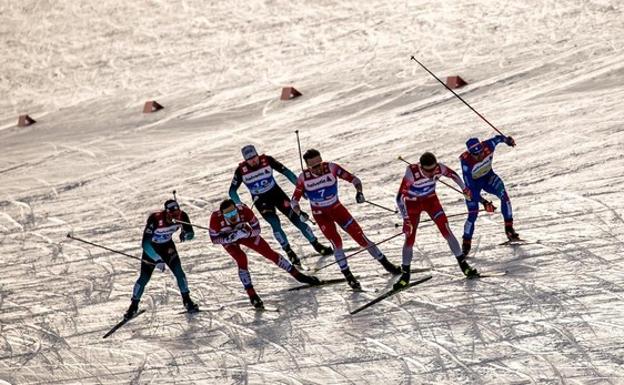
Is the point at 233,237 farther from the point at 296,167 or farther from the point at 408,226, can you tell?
the point at 296,167

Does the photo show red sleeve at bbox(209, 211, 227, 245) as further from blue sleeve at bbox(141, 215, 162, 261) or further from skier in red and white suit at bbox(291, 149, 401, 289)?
skier in red and white suit at bbox(291, 149, 401, 289)

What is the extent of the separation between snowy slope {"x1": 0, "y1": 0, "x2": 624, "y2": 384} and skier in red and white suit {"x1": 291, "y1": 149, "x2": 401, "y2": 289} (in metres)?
0.55

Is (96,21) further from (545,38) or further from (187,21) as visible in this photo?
(545,38)

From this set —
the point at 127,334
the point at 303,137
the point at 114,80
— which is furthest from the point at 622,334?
the point at 114,80

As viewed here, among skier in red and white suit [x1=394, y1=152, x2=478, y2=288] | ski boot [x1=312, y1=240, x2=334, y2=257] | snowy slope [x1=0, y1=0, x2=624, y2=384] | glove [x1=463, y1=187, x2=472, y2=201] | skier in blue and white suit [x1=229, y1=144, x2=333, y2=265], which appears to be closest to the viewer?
snowy slope [x1=0, y1=0, x2=624, y2=384]

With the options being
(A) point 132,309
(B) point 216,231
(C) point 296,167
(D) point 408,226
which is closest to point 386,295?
(D) point 408,226

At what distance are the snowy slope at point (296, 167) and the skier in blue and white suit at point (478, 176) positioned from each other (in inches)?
20.2

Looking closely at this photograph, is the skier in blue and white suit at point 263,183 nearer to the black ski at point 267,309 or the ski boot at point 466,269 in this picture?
the black ski at point 267,309

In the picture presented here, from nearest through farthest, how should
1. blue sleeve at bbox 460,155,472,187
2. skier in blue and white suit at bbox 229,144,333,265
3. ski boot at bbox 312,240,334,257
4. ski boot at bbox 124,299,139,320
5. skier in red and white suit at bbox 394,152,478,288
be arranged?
skier in red and white suit at bbox 394,152,478,288
blue sleeve at bbox 460,155,472,187
ski boot at bbox 124,299,139,320
skier in blue and white suit at bbox 229,144,333,265
ski boot at bbox 312,240,334,257

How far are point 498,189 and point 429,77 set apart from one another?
329 inches

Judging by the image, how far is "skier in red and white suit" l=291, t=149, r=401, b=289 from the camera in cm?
1252

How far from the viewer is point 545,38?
2142cm

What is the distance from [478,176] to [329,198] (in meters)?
1.97

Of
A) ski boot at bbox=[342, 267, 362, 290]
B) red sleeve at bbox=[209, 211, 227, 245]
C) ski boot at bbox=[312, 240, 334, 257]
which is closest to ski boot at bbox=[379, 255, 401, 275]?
ski boot at bbox=[342, 267, 362, 290]
